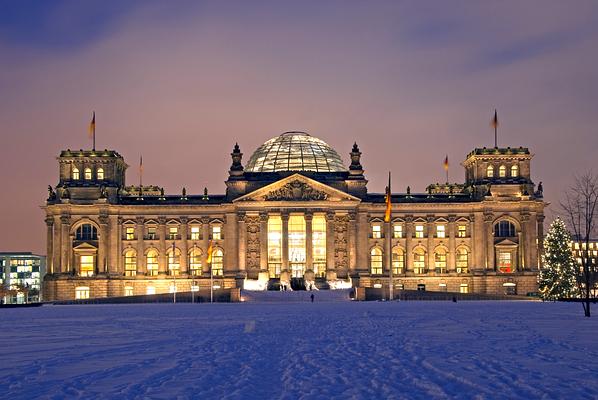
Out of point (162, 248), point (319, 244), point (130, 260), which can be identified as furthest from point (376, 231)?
point (130, 260)

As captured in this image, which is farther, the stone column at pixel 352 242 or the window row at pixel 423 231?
the window row at pixel 423 231

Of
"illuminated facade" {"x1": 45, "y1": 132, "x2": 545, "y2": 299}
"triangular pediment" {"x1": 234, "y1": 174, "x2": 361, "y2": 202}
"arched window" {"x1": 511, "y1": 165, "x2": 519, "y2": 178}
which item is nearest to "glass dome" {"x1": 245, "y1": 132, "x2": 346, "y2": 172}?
"illuminated facade" {"x1": 45, "y1": 132, "x2": 545, "y2": 299}

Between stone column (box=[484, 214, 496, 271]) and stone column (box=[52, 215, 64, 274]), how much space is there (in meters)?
65.7

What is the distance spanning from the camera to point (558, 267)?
10425 cm

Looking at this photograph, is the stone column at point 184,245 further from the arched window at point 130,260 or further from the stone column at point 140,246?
the arched window at point 130,260

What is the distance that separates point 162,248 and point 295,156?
1092 inches

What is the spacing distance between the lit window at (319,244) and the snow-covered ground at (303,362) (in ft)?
285

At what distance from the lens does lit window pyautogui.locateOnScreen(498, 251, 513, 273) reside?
13238 centimetres

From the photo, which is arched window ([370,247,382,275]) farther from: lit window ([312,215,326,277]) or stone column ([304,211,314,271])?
stone column ([304,211,314,271])

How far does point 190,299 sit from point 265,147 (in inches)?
2031

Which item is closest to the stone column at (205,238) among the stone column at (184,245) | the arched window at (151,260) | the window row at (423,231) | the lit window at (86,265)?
the stone column at (184,245)

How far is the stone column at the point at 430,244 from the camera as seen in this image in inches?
5256

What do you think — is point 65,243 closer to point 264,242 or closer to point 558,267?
point 264,242

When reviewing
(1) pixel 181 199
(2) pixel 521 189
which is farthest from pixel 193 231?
(2) pixel 521 189
